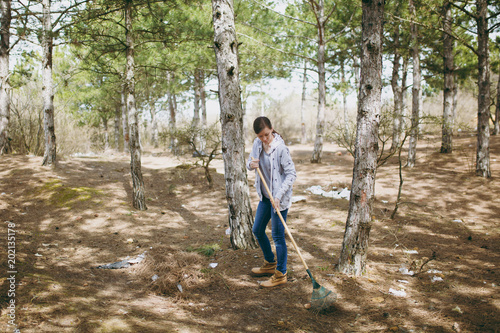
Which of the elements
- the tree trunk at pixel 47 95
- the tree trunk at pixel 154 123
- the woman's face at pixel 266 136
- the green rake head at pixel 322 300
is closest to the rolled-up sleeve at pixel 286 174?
the woman's face at pixel 266 136

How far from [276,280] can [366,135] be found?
203 cm

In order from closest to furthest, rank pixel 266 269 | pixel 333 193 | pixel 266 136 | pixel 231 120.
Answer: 1. pixel 266 136
2. pixel 266 269
3. pixel 231 120
4. pixel 333 193

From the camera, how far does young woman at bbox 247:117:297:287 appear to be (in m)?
3.48

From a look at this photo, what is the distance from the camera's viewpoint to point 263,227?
146 inches

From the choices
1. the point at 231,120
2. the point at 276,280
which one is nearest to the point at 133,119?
the point at 231,120

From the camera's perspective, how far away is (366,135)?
3508 millimetres

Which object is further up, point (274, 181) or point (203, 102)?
point (203, 102)

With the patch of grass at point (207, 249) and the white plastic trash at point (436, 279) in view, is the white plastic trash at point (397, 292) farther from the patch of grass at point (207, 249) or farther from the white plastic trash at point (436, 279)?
the patch of grass at point (207, 249)

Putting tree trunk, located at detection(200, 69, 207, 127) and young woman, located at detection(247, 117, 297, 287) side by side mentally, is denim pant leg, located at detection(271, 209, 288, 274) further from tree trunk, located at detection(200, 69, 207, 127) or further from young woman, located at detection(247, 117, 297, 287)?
tree trunk, located at detection(200, 69, 207, 127)

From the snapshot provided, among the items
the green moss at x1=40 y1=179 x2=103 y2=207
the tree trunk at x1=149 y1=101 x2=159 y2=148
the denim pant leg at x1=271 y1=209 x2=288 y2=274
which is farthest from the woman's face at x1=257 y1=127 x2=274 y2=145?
the tree trunk at x1=149 y1=101 x2=159 y2=148

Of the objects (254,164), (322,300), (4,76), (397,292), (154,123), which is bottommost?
(397,292)

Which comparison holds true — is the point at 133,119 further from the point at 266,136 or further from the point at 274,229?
the point at 274,229

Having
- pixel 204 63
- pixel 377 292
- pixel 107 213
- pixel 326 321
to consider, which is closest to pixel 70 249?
pixel 107 213

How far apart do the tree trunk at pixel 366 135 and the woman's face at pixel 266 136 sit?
1025 mm
